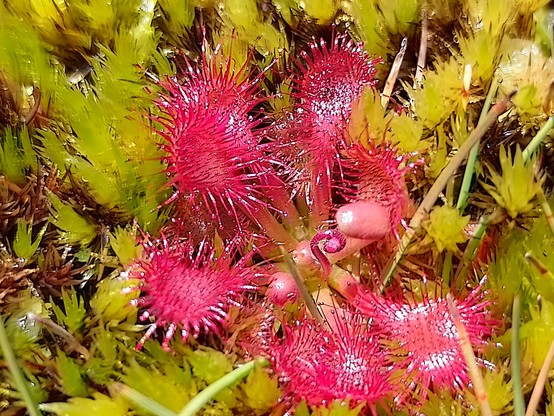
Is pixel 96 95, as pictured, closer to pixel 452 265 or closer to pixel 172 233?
pixel 172 233

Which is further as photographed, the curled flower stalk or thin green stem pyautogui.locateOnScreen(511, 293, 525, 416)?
the curled flower stalk

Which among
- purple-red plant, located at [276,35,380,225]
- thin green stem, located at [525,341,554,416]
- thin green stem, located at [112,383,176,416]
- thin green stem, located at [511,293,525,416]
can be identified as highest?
purple-red plant, located at [276,35,380,225]

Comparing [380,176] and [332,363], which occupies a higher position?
[380,176]

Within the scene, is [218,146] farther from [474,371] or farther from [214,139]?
[474,371]

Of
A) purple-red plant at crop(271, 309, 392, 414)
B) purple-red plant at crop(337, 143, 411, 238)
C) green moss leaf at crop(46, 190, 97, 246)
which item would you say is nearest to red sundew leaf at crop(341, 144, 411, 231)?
purple-red plant at crop(337, 143, 411, 238)

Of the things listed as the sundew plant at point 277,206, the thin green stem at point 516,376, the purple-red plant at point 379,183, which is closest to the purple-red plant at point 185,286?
the sundew plant at point 277,206

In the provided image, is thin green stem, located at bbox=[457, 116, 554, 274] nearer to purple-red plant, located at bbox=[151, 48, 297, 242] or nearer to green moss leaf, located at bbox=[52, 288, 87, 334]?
purple-red plant, located at bbox=[151, 48, 297, 242]

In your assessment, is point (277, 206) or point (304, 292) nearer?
point (304, 292)

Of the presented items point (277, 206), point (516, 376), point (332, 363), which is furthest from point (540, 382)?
point (277, 206)

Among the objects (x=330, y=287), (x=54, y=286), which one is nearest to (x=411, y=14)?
(x=330, y=287)
